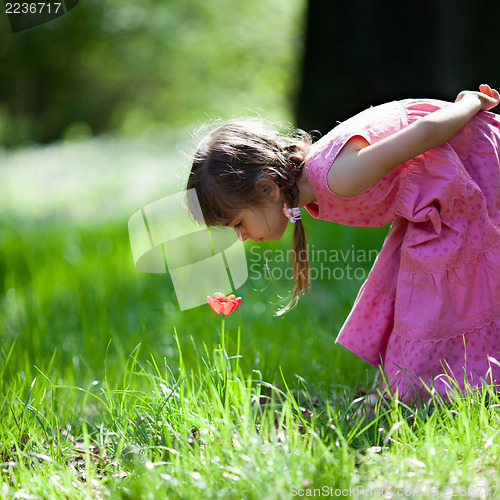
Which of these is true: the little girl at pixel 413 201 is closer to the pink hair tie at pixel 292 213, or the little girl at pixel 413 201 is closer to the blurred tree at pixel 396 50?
the pink hair tie at pixel 292 213

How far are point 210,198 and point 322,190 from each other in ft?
1.23

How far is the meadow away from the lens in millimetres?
1517

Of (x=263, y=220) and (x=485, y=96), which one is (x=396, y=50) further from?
(x=263, y=220)

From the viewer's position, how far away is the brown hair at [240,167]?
2.12 meters

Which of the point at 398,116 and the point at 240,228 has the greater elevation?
the point at 398,116

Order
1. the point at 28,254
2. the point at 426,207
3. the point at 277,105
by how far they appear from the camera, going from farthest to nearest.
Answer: the point at 277,105 → the point at 28,254 → the point at 426,207

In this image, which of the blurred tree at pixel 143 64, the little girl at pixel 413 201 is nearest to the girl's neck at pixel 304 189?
the little girl at pixel 413 201

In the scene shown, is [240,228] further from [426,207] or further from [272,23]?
[272,23]

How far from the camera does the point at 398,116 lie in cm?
209

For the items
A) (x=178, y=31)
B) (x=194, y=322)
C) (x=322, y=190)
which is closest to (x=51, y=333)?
(x=194, y=322)

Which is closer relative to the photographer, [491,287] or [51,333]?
[491,287]

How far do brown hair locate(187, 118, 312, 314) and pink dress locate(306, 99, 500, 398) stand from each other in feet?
0.34

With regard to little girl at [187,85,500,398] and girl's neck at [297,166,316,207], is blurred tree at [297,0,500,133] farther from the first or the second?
girl's neck at [297,166,316,207]

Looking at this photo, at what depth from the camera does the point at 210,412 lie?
1.85 m
